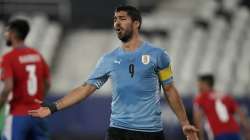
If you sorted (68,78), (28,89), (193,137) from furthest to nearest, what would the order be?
(68,78), (28,89), (193,137)

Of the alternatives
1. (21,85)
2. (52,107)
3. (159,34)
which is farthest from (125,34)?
(159,34)

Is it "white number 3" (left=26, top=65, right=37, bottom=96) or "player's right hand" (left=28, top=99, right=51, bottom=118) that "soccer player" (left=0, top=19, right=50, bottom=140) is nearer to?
"white number 3" (left=26, top=65, right=37, bottom=96)

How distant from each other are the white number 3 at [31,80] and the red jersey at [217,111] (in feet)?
12.7

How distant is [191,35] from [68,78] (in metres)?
3.50

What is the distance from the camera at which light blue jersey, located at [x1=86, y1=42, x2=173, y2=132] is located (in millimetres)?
7984

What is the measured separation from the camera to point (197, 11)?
22188mm

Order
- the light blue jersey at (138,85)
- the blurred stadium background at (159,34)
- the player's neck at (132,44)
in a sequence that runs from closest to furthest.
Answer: the light blue jersey at (138,85) < the player's neck at (132,44) < the blurred stadium background at (159,34)

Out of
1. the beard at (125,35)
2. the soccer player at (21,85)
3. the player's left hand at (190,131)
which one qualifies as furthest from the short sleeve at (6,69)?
the player's left hand at (190,131)

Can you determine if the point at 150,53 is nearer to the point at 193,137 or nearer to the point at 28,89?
the point at 193,137

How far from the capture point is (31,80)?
10258 mm

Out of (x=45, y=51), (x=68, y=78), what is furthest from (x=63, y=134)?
(x=45, y=51)

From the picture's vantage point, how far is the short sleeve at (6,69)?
10047mm

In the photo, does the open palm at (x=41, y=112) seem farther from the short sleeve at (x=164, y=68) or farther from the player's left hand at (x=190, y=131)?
the player's left hand at (x=190, y=131)

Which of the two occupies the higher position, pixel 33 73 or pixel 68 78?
pixel 33 73
